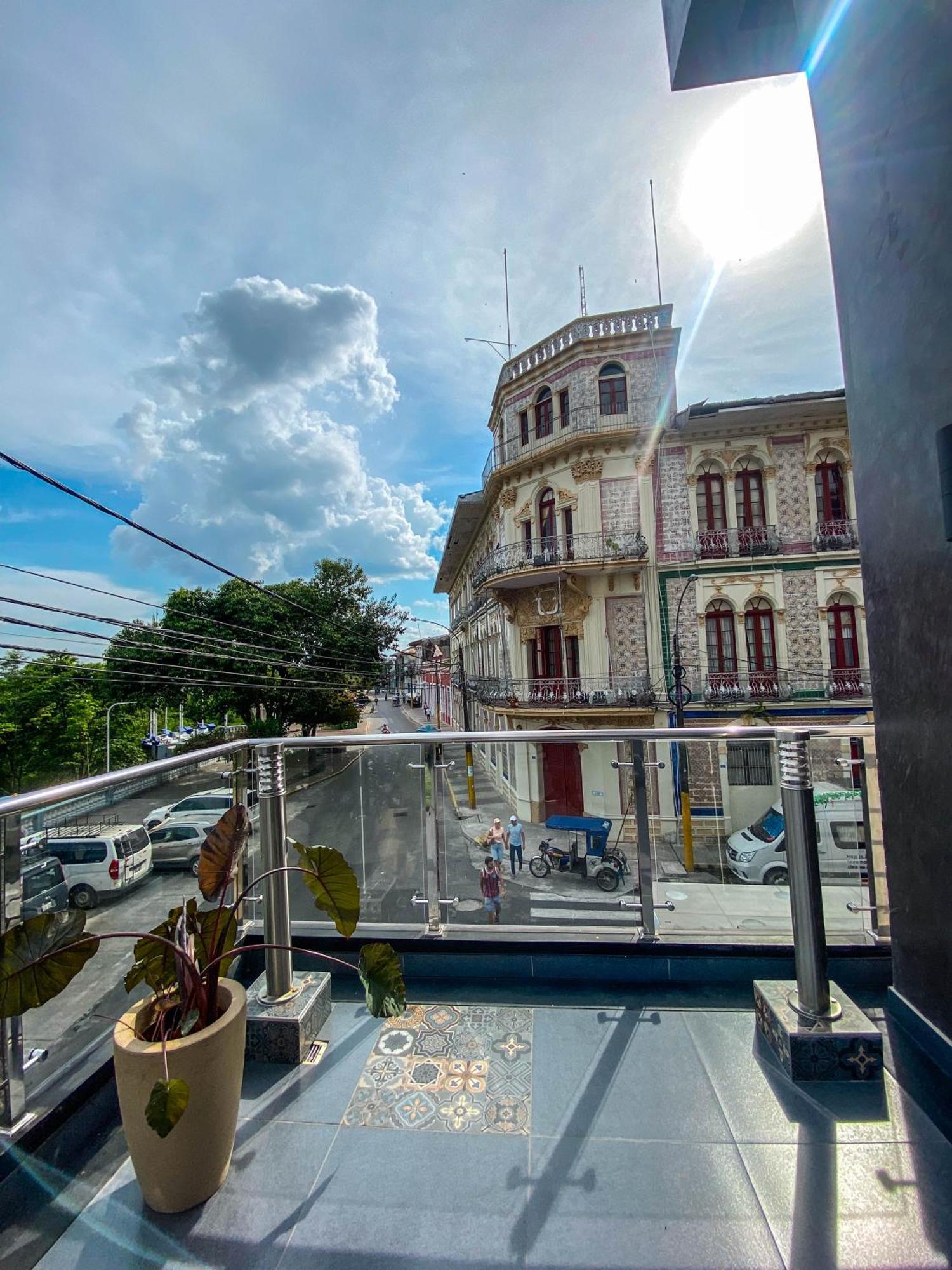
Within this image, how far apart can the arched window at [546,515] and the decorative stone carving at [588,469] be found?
1.02 metres

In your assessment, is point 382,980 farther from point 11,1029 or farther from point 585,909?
point 585,909

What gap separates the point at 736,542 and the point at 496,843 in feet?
42.6

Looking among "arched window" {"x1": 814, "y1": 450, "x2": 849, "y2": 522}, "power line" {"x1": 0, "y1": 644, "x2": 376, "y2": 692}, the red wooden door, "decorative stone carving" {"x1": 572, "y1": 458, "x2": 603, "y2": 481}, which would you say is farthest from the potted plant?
"arched window" {"x1": 814, "y1": 450, "x2": 849, "y2": 522}

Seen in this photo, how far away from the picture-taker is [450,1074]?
5.93 ft

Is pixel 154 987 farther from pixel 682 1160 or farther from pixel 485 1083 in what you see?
pixel 682 1160

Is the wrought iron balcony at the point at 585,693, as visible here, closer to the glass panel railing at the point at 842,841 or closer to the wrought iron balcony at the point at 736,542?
the wrought iron balcony at the point at 736,542

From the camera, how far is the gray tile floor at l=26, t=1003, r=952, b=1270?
1222 mm

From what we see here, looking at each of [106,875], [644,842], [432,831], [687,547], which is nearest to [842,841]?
[644,842]

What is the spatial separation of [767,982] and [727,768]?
91 centimetres

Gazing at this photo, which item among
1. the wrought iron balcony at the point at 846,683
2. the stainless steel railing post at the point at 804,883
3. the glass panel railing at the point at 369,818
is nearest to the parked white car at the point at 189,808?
the glass panel railing at the point at 369,818

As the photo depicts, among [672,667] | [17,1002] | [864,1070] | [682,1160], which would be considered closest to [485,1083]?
[682,1160]

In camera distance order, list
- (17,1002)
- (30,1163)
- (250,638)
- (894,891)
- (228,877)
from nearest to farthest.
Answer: (17,1002) < (30,1163) < (228,877) < (894,891) < (250,638)

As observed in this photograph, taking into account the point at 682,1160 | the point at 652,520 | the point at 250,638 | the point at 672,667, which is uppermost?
the point at 652,520

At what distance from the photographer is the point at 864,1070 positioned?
1700 mm
